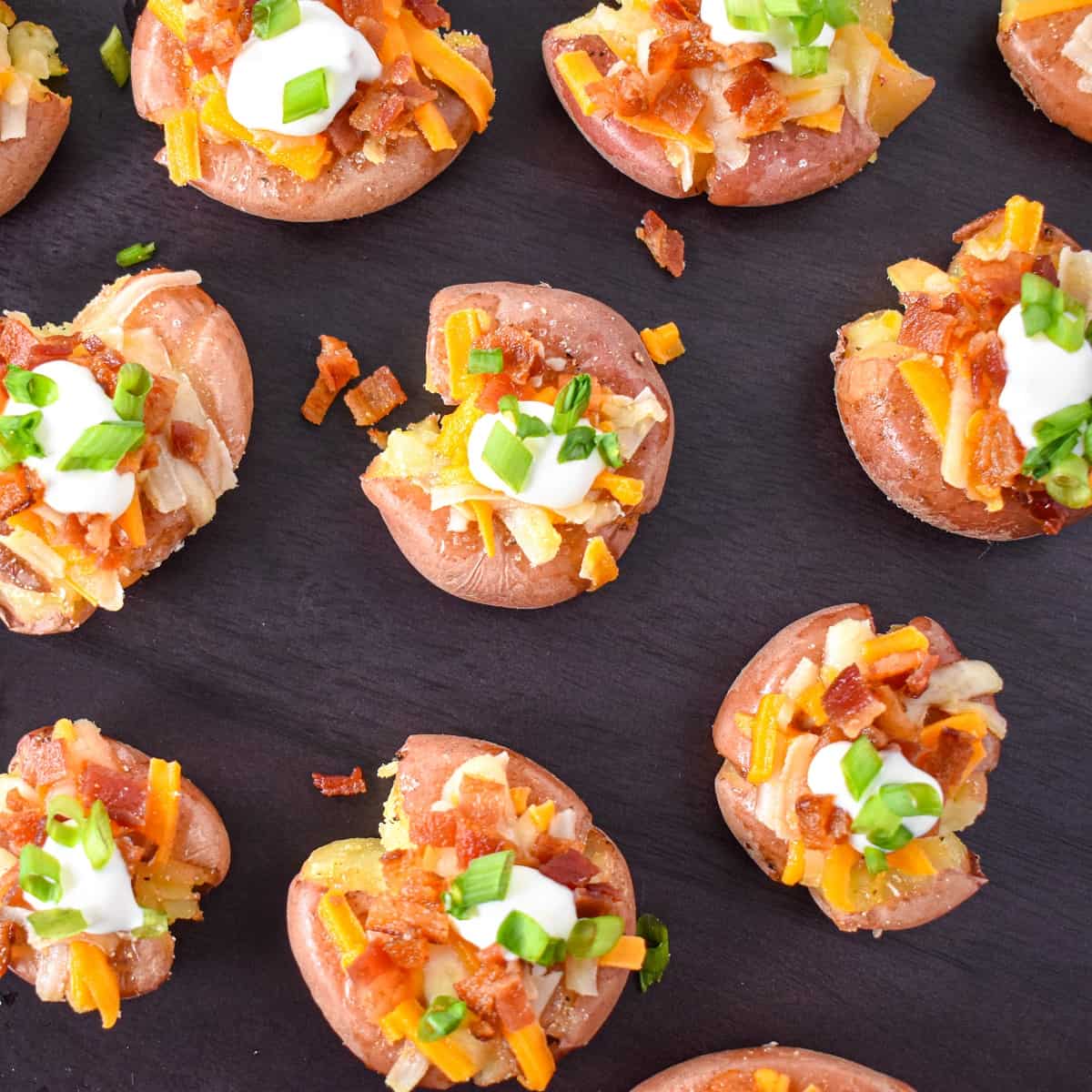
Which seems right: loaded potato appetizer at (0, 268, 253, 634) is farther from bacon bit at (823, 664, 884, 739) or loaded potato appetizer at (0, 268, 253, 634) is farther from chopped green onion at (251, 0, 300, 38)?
bacon bit at (823, 664, 884, 739)

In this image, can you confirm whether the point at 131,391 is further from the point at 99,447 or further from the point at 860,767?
the point at 860,767

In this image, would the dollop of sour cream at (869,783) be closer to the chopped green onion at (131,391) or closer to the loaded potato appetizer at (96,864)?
the loaded potato appetizer at (96,864)

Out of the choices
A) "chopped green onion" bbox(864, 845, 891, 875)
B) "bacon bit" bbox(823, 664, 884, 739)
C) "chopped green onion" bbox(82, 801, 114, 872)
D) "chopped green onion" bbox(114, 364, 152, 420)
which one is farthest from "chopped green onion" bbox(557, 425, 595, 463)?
"chopped green onion" bbox(82, 801, 114, 872)

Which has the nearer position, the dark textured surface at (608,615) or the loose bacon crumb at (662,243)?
the dark textured surface at (608,615)

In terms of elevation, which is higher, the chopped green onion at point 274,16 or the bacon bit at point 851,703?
the chopped green onion at point 274,16

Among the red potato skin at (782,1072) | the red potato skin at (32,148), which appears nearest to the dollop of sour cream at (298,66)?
the red potato skin at (32,148)
